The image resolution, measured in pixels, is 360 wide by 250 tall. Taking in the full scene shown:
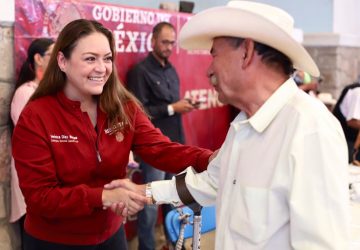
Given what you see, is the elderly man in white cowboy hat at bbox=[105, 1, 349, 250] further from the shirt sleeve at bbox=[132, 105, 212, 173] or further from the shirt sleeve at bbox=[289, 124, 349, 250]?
the shirt sleeve at bbox=[132, 105, 212, 173]

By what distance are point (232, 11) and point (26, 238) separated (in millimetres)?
1236

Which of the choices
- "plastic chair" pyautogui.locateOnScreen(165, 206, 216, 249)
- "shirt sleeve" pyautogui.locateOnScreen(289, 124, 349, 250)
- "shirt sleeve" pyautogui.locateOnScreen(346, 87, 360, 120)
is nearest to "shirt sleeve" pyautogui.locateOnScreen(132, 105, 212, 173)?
"plastic chair" pyautogui.locateOnScreen(165, 206, 216, 249)

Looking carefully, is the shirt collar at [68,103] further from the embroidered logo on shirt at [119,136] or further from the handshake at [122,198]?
the handshake at [122,198]

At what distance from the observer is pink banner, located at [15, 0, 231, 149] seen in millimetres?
3380

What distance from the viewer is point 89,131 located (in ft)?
7.09

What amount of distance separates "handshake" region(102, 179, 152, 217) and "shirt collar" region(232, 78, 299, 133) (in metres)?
0.68

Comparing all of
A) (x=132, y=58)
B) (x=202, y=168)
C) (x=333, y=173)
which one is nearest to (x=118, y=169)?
(x=202, y=168)

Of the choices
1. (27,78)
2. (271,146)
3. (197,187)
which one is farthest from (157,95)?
(271,146)

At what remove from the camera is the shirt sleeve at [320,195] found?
141 cm

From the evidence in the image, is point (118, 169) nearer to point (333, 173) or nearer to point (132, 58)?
point (333, 173)

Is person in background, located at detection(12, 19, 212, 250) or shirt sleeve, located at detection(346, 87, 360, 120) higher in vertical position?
person in background, located at detection(12, 19, 212, 250)

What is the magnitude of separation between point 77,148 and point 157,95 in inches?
95.9

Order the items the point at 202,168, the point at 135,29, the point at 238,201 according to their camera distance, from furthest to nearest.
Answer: the point at 135,29
the point at 202,168
the point at 238,201

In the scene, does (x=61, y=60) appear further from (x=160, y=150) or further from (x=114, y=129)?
(x=160, y=150)
